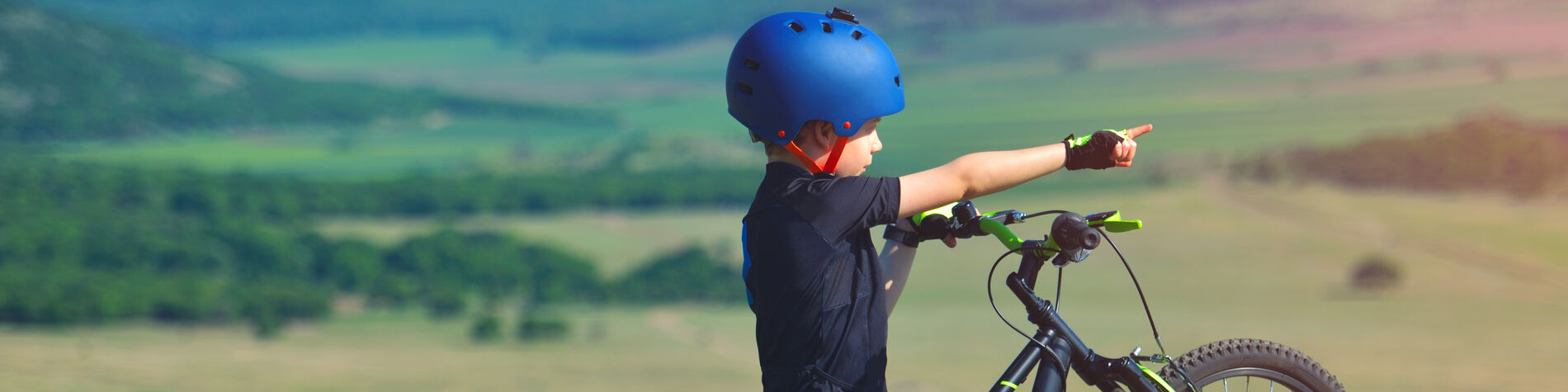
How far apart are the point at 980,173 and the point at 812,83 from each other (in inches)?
17.9

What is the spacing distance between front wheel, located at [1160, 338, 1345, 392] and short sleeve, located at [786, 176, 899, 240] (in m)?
0.96

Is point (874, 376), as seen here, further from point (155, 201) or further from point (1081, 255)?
point (155, 201)

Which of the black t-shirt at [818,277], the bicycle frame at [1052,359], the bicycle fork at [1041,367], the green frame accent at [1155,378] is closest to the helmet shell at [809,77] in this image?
the black t-shirt at [818,277]

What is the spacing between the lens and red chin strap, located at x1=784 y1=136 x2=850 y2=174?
3.15m

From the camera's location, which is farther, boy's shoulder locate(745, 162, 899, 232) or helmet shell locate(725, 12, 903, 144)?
helmet shell locate(725, 12, 903, 144)

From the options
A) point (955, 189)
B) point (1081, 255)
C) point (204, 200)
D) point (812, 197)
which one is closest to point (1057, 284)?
point (1081, 255)

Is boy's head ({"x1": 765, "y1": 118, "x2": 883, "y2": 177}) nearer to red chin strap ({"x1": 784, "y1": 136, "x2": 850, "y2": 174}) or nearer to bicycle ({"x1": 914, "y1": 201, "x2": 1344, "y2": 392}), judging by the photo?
red chin strap ({"x1": 784, "y1": 136, "x2": 850, "y2": 174})

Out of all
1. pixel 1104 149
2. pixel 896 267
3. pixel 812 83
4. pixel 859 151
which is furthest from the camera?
pixel 896 267

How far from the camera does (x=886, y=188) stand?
117 inches

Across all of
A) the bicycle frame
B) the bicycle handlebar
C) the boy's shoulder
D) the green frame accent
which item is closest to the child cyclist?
the boy's shoulder

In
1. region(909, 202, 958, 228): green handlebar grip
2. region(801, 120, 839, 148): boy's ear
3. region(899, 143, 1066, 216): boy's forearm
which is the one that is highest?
region(801, 120, 839, 148): boy's ear

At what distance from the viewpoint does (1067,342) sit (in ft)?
10.7

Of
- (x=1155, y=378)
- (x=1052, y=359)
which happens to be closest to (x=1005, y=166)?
(x=1052, y=359)

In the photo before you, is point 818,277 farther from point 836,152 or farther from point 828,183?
point 836,152
